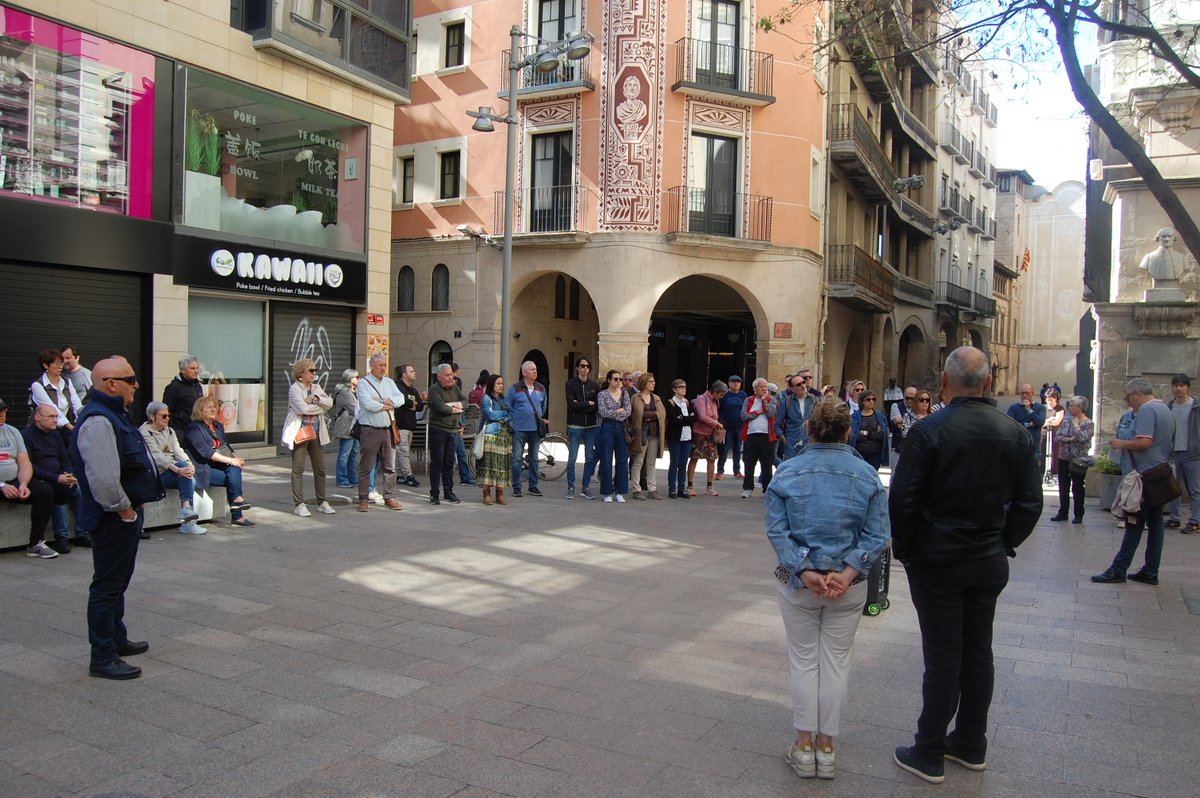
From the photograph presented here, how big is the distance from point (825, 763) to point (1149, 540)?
5802mm

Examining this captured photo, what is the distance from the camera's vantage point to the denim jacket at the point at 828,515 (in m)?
4.15

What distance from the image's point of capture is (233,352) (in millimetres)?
16000

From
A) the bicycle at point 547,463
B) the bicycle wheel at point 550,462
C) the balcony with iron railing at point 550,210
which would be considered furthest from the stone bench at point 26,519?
the balcony with iron railing at point 550,210

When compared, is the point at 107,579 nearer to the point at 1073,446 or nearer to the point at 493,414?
the point at 493,414

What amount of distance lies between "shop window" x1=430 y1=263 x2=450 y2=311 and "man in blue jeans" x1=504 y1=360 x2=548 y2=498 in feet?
41.6

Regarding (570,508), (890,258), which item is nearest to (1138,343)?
(570,508)

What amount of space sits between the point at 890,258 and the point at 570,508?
27511mm

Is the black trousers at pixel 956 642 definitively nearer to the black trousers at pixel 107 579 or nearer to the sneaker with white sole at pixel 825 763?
the sneaker with white sole at pixel 825 763

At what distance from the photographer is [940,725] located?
13.8 ft

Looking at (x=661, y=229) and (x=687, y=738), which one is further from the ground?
(x=661, y=229)

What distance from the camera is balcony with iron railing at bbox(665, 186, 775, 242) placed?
942 inches

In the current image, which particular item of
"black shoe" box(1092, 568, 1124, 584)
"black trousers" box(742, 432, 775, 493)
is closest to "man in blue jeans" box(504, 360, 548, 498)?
"black trousers" box(742, 432, 775, 493)

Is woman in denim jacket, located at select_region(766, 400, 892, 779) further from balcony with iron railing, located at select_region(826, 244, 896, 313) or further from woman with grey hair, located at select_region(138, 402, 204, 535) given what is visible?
balcony with iron railing, located at select_region(826, 244, 896, 313)

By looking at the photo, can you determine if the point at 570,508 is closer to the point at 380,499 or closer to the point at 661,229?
the point at 380,499
